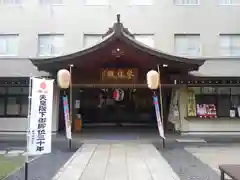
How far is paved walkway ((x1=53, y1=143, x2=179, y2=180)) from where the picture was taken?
8.48 m

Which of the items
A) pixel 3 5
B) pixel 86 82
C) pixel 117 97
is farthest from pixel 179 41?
pixel 3 5

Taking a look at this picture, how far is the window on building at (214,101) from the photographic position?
1803cm

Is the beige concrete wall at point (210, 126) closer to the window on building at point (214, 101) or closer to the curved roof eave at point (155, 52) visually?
the window on building at point (214, 101)

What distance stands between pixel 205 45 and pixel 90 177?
13.2m

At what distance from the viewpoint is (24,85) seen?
18219mm

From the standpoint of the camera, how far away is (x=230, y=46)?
19500 mm

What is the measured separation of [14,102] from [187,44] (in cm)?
1033

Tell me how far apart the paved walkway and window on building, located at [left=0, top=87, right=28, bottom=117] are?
6613mm

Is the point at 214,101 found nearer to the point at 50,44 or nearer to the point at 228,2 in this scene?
the point at 228,2

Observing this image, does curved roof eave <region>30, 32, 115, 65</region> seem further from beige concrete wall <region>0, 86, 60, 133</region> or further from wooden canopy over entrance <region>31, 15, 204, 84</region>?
beige concrete wall <region>0, 86, 60, 133</region>

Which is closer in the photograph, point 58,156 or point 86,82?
point 58,156

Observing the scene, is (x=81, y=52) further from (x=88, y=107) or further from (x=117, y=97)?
(x=88, y=107)

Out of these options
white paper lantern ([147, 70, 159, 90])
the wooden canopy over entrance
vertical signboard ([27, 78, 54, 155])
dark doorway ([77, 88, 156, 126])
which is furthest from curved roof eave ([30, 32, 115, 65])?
dark doorway ([77, 88, 156, 126])

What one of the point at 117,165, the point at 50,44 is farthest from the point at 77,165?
the point at 50,44
